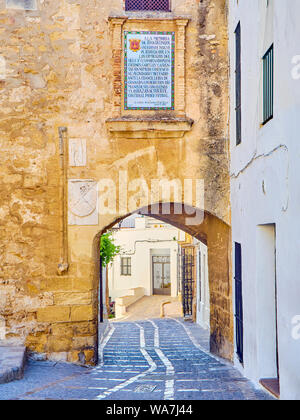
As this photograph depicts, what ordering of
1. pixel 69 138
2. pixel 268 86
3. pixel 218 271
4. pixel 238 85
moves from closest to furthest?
pixel 268 86 → pixel 238 85 → pixel 69 138 → pixel 218 271

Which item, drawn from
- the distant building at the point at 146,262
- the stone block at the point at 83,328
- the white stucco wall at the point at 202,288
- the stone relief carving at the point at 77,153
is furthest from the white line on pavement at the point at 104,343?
the distant building at the point at 146,262

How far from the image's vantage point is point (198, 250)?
1650cm

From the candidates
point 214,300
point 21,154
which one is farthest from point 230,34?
point 214,300

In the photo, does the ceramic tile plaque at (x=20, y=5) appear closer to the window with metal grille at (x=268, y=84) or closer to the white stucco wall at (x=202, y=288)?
the window with metal grille at (x=268, y=84)

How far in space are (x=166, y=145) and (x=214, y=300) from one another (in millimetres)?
2732

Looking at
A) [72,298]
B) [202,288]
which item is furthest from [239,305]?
[202,288]

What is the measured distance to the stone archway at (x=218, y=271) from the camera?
312 inches

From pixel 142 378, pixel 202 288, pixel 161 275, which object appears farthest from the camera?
pixel 161 275

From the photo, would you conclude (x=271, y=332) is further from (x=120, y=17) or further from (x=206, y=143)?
(x=120, y=17)

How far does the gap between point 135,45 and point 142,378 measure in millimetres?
4514

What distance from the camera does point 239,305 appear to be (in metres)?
7.12

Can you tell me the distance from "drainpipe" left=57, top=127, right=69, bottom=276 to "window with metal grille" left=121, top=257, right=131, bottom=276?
22.6 meters
